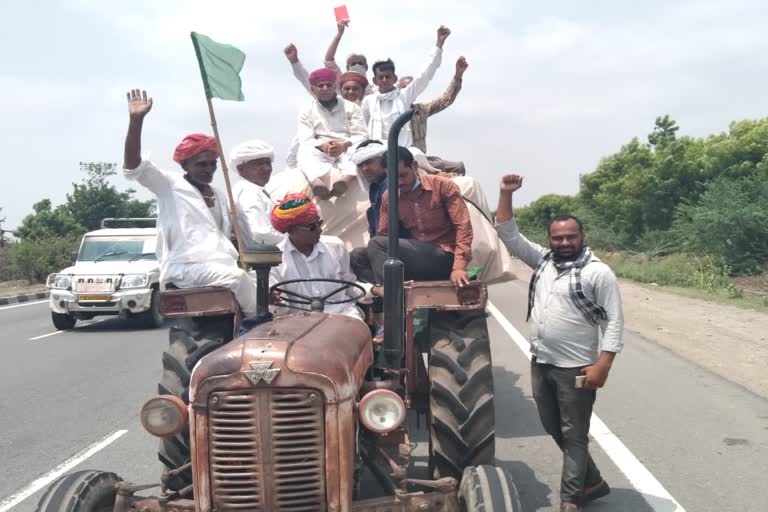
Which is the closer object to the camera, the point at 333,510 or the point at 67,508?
the point at 333,510

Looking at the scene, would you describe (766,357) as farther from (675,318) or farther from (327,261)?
(327,261)

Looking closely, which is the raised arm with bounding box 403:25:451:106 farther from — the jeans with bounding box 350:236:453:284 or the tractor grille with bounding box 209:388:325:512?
the tractor grille with bounding box 209:388:325:512

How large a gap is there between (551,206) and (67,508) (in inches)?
2862

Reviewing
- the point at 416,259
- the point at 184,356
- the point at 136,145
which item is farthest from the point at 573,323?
the point at 136,145

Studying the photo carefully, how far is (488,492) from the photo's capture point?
131 inches

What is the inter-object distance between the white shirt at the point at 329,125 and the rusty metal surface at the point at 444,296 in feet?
10.4

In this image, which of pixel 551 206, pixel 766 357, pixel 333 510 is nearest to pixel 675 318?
pixel 766 357

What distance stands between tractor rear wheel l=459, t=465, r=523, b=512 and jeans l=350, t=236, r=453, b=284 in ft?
5.95

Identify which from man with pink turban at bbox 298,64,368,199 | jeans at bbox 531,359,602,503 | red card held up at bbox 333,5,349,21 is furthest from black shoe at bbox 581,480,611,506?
red card held up at bbox 333,5,349,21

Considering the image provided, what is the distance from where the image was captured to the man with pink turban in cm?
658

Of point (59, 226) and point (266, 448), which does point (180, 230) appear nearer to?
point (266, 448)

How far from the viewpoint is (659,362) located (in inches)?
374

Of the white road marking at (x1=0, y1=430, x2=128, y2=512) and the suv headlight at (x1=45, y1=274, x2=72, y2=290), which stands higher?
the suv headlight at (x1=45, y1=274, x2=72, y2=290)

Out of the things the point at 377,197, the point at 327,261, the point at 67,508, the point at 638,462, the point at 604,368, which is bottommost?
the point at 638,462
